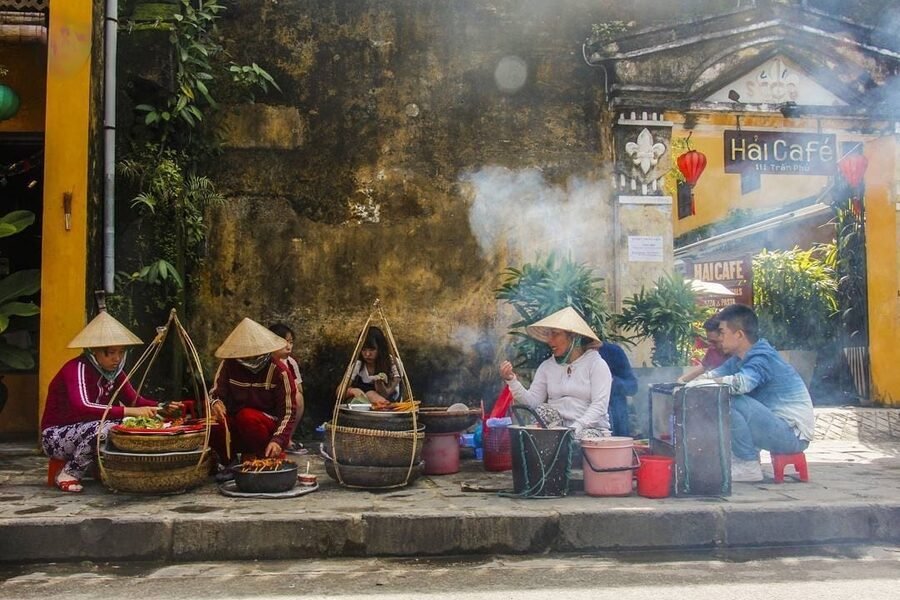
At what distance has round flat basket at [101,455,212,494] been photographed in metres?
6.19

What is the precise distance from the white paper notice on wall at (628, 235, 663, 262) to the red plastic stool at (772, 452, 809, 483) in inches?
134

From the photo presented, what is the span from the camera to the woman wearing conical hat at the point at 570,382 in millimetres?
6855

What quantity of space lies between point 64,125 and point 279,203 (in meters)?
2.34

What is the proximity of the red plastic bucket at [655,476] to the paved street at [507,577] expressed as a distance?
0.68 meters

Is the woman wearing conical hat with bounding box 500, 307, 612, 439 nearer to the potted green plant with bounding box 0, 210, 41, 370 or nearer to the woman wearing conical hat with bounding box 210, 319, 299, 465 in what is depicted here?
the woman wearing conical hat with bounding box 210, 319, 299, 465

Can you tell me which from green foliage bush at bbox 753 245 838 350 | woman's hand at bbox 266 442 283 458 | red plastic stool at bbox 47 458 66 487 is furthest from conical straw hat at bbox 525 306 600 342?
green foliage bush at bbox 753 245 838 350

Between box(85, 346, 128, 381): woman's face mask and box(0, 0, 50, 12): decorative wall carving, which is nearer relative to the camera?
box(85, 346, 128, 381): woman's face mask

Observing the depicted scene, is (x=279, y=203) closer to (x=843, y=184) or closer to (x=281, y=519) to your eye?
(x=281, y=519)

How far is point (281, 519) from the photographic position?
218 inches

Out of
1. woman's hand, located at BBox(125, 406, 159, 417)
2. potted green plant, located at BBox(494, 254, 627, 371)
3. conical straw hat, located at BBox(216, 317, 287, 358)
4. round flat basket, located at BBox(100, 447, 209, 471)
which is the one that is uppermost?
potted green plant, located at BBox(494, 254, 627, 371)

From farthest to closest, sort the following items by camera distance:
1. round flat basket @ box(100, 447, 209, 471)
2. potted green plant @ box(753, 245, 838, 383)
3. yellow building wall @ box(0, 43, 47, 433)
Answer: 1. potted green plant @ box(753, 245, 838, 383)
2. yellow building wall @ box(0, 43, 47, 433)
3. round flat basket @ box(100, 447, 209, 471)

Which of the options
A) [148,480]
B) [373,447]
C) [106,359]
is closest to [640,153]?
[373,447]

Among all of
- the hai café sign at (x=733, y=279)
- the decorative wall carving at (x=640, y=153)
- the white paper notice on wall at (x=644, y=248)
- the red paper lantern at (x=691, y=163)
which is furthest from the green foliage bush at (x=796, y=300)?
the decorative wall carving at (x=640, y=153)

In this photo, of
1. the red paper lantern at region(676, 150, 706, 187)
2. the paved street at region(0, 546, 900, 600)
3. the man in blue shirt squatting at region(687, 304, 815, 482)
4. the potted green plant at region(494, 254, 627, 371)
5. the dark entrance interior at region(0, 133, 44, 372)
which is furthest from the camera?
the red paper lantern at region(676, 150, 706, 187)
